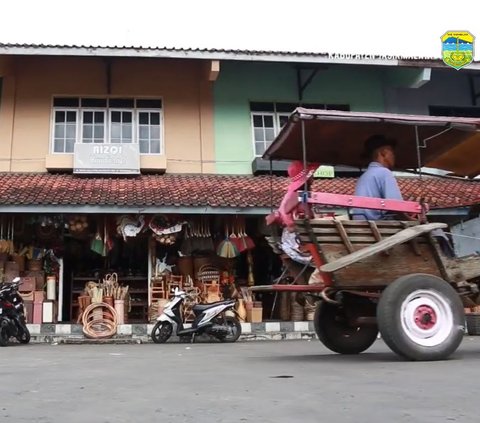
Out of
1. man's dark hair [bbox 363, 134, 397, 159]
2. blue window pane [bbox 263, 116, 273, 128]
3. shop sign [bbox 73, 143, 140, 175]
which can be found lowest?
man's dark hair [bbox 363, 134, 397, 159]

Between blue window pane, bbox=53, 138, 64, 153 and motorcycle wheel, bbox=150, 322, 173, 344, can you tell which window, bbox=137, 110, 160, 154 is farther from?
motorcycle wheel, bbox=150, 322, 173, 344

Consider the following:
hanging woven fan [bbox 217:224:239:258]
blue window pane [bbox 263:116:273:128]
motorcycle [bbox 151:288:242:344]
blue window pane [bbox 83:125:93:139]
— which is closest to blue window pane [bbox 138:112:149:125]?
blue window pane [bbox 83:125:93:139]

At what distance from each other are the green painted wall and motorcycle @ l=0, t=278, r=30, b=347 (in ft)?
18.1

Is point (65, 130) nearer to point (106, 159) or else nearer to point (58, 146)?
point (58, 146)

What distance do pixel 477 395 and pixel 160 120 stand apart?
37.4ft

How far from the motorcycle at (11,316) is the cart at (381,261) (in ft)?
19.5

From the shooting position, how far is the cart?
4.95 meters

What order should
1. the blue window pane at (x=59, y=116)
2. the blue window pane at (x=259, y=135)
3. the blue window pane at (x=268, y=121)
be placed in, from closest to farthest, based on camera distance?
the blue window pane at (x=59, y=116)
the blue window pane at (x=259, y=135)
the blue window pane at (x=268, y=121)

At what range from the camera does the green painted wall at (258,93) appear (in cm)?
1391

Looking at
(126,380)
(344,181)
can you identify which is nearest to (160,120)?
(344,181)

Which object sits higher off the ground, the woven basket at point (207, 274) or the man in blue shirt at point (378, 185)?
the man in blue shirt at point (378, 185)

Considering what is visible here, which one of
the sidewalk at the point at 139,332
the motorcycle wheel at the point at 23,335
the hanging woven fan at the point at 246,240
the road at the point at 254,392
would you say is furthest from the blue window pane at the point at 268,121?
the road at the point at 254,392

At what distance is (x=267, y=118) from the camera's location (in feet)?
47.3

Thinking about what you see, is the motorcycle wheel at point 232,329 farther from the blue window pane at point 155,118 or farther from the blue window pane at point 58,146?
the blue window pane at point 58,146
